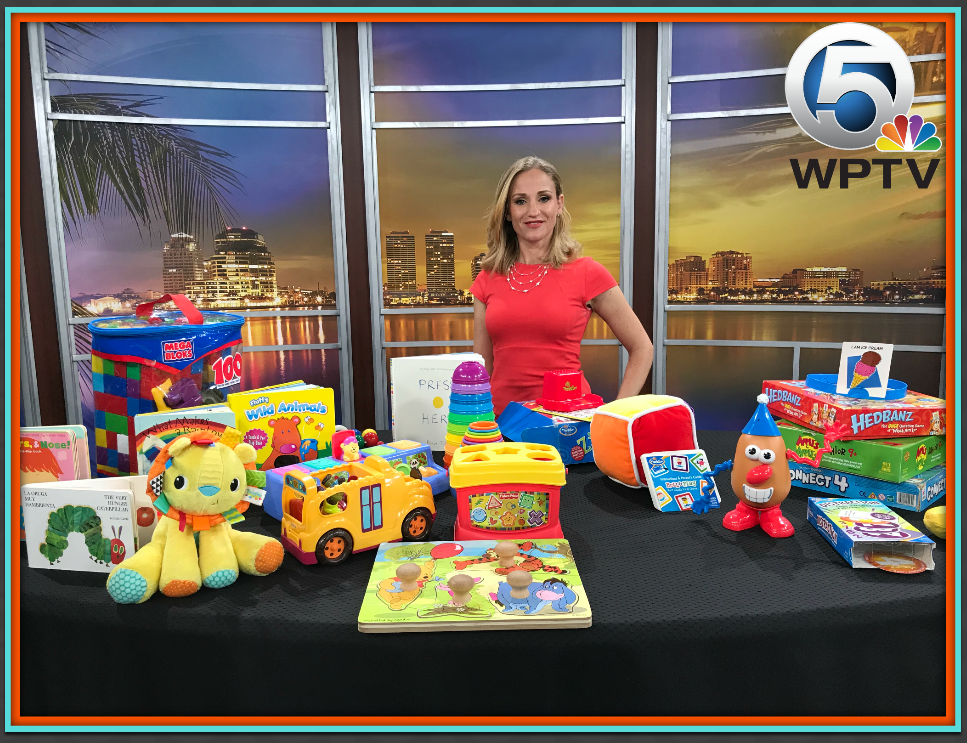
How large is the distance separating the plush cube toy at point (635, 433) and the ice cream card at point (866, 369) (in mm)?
316

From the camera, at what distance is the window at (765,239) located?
3150 mm

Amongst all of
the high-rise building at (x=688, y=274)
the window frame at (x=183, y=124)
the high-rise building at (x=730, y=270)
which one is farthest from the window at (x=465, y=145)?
the high-rise building at (x=730, y=270)

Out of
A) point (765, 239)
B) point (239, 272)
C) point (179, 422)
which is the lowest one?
point (179, 422)

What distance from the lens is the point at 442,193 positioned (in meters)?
3.46

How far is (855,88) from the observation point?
1.71 metres

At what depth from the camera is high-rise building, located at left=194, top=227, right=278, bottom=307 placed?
131 inches

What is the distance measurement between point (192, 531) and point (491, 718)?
1.60ft

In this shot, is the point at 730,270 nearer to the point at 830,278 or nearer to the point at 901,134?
the point at 830,278

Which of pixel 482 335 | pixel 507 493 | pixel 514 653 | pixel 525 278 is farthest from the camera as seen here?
pixel 482 335

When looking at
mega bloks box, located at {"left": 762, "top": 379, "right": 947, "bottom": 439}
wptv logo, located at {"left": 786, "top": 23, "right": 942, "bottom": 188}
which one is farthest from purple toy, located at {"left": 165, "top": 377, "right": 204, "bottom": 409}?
wptv logo, located at {"left": 786, "top": 23, "right": 942, "bottom": 188}

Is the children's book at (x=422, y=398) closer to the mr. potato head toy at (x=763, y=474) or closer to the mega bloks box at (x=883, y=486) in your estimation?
the mr. potato head toy at (x=763, y=474)

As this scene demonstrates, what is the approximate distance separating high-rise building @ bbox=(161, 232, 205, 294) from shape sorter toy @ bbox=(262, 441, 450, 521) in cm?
252

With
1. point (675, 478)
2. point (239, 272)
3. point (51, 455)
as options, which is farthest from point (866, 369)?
point (239, 272)

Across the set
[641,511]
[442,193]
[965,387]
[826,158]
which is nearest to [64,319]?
[442,193]
